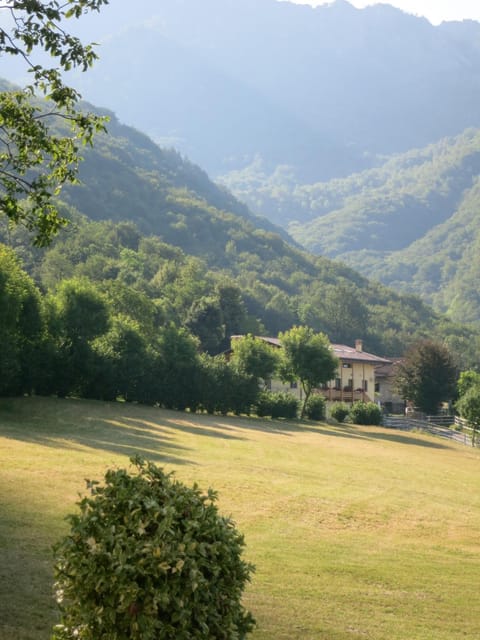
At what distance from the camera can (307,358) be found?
68.9 metres

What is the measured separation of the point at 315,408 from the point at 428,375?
56.0 ft

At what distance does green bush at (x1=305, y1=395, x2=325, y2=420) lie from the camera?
7219 centimetres

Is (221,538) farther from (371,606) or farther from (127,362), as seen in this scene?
(127,362)

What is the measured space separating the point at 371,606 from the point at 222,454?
2248 centimetres

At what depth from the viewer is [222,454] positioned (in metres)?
35.6

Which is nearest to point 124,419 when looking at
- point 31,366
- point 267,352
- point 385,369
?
point 31,366

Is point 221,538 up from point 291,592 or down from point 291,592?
up

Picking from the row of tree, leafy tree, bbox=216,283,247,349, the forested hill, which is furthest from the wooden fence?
leafy tree, bbox=216,283,247,349

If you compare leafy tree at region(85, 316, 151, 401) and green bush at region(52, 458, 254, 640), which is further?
leafy tree at region(85, 316, 151, 401)

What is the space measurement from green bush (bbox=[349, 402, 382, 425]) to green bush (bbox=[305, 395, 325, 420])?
294 centimetres

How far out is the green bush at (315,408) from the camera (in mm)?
72188

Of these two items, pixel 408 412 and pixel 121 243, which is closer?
pixel 408 412

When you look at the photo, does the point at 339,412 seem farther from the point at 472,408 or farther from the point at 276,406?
the point at 472,408

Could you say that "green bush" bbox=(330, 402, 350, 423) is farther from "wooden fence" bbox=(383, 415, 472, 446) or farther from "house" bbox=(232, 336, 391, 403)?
"house" bbox=(232, 336, 391, 403)
